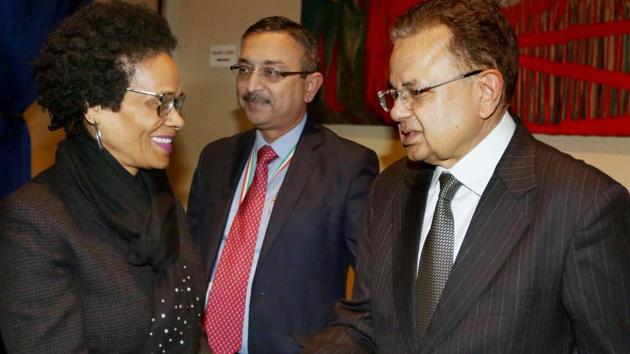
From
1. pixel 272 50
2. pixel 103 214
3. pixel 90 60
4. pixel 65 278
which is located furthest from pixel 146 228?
pixel 272 50

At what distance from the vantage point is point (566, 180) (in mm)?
1623

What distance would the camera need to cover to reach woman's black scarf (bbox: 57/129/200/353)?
182 cm

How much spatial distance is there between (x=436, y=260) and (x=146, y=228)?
76 centimetres

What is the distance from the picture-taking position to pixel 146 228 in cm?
186

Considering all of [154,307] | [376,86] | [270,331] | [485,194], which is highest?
[376,86]

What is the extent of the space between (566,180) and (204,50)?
3.34 m

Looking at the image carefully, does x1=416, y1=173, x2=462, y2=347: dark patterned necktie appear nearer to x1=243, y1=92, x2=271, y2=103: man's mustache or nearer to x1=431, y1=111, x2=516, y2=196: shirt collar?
x1=431, y1=111, x2=516, y2=196: shirt collar

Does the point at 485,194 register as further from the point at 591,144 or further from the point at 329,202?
the point at 591,144

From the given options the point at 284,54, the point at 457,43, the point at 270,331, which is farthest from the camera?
the point at 284,54

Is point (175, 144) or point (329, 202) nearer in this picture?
point (329, 202)

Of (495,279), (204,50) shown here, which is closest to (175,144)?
(204,50)

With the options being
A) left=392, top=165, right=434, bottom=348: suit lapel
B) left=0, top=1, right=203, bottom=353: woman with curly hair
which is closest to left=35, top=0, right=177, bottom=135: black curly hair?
left=0, top=1, right=203, bottom=353: woman with curly hair

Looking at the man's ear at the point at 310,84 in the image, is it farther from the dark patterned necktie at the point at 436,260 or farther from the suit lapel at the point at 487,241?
the suit lapel at the point at 487,241

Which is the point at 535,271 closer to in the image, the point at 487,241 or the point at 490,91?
the point at 487,241
